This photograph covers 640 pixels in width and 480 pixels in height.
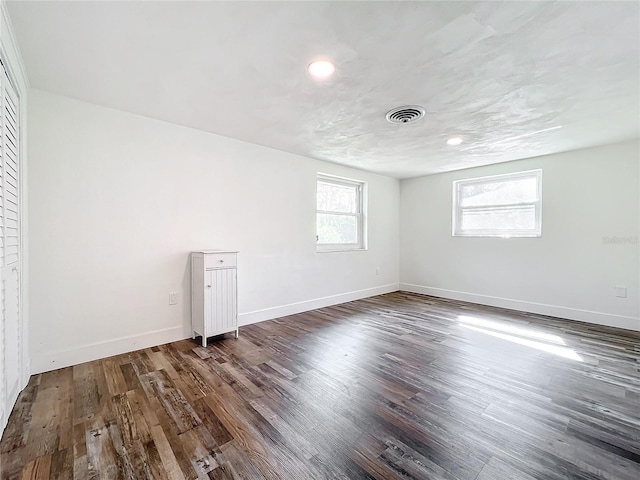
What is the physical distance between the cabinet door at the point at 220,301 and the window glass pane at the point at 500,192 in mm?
4011

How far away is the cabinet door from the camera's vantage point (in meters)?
2.86

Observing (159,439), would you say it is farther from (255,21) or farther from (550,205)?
(550,205)

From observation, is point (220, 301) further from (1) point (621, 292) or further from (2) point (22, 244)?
(1) point (621, 292)

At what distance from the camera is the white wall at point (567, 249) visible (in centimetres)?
340

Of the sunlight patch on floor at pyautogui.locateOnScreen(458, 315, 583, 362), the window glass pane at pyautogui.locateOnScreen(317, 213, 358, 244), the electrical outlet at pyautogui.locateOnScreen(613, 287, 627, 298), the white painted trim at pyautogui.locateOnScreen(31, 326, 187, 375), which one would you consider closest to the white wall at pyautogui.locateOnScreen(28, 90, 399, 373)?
the white painted trim at pyautogui.locateOnScreen(31, 326, 187, 375)

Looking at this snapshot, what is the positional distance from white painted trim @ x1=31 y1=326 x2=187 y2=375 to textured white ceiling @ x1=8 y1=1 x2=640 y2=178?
2.12 metres

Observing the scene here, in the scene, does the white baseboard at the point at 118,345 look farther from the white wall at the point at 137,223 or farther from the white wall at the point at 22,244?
the white wall at the point at 22,244

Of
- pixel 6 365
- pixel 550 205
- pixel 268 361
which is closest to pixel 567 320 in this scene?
pixel 550 205

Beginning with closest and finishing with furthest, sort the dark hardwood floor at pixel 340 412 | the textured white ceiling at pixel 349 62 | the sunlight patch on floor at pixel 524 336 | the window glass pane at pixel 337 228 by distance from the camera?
the dark hardwood floor at pixel 340 412 < the textured white ceiling at pixel 349 62 < the sunlight patch on floor at pixel 524 336 < the window glass pane at pixel 337 228

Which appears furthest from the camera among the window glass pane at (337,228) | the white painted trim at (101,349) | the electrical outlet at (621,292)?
the window glass pane at (337,228)

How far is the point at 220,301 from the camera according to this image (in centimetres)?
295

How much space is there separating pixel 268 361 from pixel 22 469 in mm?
1493

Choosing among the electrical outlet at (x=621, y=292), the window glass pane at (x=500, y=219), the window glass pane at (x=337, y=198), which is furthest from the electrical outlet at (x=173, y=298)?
the electrical outlet at (x=621, y=292)

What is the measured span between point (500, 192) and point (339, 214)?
254 centimetres
